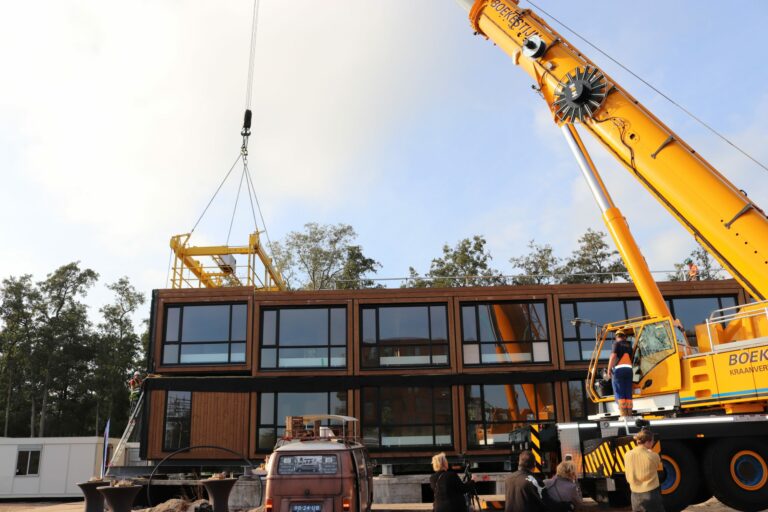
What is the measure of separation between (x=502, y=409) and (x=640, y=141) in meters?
10.2

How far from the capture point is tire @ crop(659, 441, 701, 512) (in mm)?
10930

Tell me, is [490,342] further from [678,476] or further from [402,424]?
[678,476]

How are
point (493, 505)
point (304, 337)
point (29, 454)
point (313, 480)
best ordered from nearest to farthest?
point (313, 480) < point (493, 505) < point (304, 337) < point (29, 454)

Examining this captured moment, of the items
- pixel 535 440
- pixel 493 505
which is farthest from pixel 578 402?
pixel 493 505

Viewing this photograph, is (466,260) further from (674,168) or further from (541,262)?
(674,168)

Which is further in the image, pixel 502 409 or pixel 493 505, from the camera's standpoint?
pixel 502 409

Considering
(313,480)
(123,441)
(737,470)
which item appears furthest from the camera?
(123,441)

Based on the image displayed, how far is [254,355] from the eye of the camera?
20.1 meters

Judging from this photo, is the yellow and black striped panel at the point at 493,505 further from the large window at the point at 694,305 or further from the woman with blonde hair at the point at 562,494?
the large window at the point at 694,305

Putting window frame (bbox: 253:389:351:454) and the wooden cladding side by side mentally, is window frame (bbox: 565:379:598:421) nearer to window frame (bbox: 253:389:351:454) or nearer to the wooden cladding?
window frame (bbox: 253:389:351:454)

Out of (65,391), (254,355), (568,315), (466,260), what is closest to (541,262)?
(466,260)

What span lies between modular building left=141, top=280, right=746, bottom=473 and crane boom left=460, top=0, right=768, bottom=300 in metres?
8.16

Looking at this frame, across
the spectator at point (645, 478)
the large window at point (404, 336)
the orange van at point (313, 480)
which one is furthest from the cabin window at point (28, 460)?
the spectator at point (645, 478)

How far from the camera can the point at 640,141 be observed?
12477 millimetres
